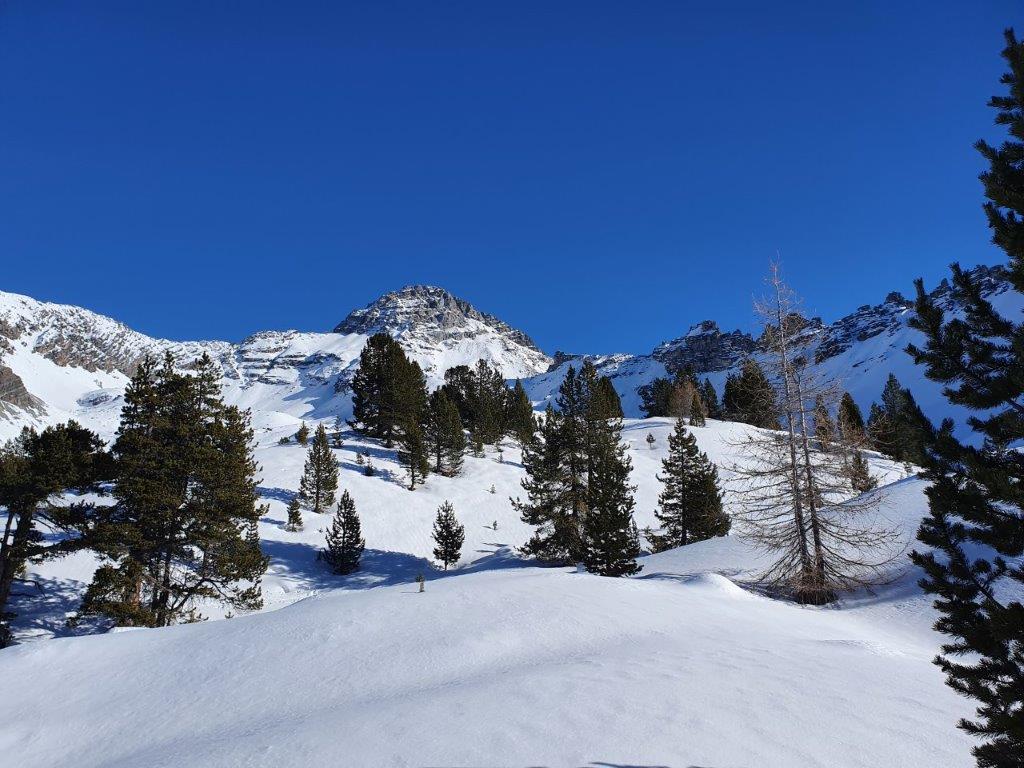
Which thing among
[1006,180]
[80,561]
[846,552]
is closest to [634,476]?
[846,552]

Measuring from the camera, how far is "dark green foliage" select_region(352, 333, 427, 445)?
51719mm

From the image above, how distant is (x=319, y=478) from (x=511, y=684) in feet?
116

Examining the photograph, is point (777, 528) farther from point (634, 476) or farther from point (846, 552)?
point (634, 476)

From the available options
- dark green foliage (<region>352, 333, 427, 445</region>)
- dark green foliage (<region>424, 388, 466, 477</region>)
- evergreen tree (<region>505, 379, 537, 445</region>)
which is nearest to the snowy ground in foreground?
dark green foliage (<region>424, 388, 466, 477</region>)

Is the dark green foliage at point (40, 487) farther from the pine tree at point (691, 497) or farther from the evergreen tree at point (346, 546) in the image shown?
the pine tree at point (691, 497)

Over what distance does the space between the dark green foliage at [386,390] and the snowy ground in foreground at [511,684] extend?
3768 centimetres

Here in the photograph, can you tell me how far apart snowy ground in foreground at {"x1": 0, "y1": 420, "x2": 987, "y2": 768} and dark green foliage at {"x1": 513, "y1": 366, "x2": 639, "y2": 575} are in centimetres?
1021

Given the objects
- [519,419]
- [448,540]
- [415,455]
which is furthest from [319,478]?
[519,419]

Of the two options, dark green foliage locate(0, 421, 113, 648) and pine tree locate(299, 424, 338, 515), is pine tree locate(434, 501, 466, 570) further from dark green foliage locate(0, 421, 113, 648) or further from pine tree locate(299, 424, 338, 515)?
dark green foliage locate(0, 421, 113, 648)

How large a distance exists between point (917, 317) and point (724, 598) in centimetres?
1102

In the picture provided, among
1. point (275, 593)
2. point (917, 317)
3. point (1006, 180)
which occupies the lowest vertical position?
point (275, 593)

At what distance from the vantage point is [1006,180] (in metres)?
4.65

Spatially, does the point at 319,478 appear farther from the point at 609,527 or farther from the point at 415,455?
the point at 609,527

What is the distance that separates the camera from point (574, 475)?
30.5 metres
